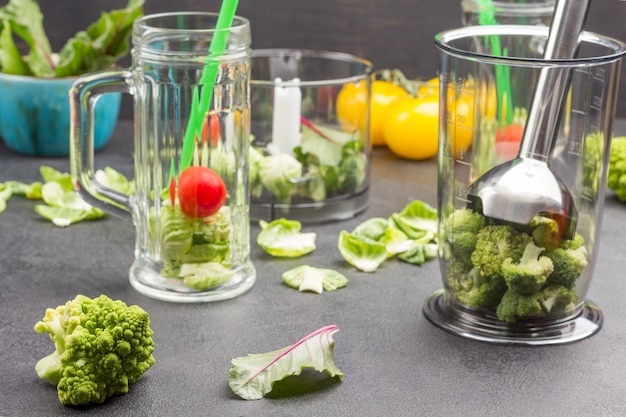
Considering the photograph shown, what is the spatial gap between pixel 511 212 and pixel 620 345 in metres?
0.18

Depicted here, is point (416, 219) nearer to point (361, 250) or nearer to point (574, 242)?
point (361, 250)

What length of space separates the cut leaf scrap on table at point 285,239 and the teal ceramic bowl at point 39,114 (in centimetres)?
47

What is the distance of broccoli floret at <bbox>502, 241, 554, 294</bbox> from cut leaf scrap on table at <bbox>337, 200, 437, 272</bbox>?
27 centimetres

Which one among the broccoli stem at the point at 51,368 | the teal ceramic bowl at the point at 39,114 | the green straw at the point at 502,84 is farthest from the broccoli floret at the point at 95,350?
the teal ceramic bowl at the point at 39,114

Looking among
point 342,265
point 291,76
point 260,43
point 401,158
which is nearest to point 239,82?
point 342,265

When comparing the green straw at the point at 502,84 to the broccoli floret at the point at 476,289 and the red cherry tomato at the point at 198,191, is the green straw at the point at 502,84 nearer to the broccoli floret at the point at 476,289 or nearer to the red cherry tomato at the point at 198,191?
the broccoli floret at the point at 476,289

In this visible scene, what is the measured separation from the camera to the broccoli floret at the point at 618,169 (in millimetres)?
1438

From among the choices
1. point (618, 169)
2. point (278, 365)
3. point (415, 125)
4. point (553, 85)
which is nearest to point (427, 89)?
point (415, 125)

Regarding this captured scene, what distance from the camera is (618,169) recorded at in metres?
1.44

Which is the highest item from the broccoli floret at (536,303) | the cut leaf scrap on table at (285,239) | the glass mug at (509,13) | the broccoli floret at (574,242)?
the glass mug at (509,13)

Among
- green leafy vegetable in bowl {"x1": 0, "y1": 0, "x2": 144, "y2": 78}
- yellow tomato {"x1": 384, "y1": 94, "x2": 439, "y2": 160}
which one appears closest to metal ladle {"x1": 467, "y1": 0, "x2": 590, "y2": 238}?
yellow tomato {"x1": 384, "y1": 94, "x2": 439, "y2": 160}

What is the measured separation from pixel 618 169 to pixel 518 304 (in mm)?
549

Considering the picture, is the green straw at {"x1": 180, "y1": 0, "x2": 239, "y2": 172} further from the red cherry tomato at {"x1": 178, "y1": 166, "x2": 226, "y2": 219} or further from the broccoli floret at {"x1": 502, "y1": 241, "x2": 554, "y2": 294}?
the broccoli floret at {"x1": 502, "y1": 241, "x2": 554, "y2": 294}

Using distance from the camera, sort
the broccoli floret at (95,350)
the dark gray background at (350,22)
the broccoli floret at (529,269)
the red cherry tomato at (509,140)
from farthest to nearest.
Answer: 1. the dark gray background at (350,22)
2. the red cherry tomato at (509,140)
3. the broccoli floret at (529,269)
4. the broccoli floret at (95,350)
